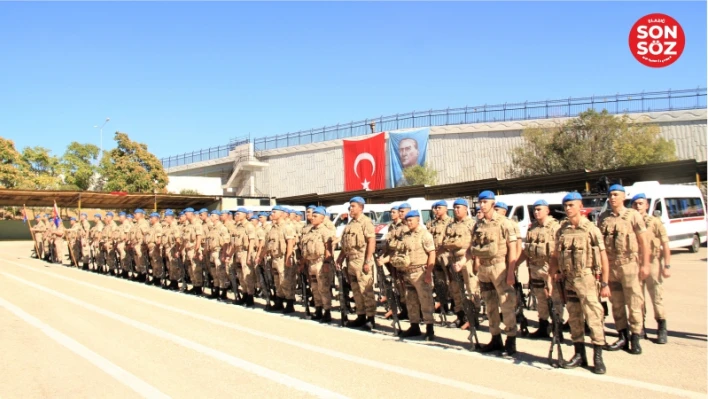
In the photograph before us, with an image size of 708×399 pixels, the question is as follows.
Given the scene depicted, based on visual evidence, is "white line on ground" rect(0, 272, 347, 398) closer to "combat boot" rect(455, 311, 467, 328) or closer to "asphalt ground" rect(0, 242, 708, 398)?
"asphalt ground" rect(0, 242, 708, 398)

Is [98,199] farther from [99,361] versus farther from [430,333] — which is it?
[430,333]

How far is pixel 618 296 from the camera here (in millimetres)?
7023

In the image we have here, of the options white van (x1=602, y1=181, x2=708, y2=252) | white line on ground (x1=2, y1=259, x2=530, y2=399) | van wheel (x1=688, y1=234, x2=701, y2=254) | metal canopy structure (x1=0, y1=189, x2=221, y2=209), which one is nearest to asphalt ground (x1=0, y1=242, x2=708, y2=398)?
white line on ground (x1=2, y1=259, x2=530, y2=399)

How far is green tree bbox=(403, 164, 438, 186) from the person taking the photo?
116ft

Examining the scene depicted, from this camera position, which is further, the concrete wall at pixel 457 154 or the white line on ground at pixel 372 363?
the concrete wall at pixel 457 154

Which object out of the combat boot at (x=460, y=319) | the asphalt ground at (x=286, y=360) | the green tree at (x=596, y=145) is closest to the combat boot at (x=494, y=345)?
the asphalt ground at (x=286, y=360)

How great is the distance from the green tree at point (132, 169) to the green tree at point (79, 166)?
3635 mm

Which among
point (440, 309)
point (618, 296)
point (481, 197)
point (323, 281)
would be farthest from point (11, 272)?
point (618, 296)

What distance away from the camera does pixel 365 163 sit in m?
39.5

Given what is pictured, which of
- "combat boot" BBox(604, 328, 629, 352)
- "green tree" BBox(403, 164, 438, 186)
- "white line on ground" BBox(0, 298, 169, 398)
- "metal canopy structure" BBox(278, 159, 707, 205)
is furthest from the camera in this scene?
"green tree" BBox(403, 164, 438, 186)

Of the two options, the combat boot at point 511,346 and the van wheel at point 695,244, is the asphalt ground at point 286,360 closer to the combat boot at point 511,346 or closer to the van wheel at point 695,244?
the combat boot at point 511,346

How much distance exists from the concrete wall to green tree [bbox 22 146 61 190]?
18036mm

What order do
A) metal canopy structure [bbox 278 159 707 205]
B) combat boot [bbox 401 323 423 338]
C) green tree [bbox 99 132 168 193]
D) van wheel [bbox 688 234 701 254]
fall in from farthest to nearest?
green tree [bbox 99 132 168 193] < metal canopy structure [bbox 278 159 707 205] < van wheel [bbox 688 234 701 254] < combat boot [bbox 401 323 423 338]

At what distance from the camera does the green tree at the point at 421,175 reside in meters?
35.2
